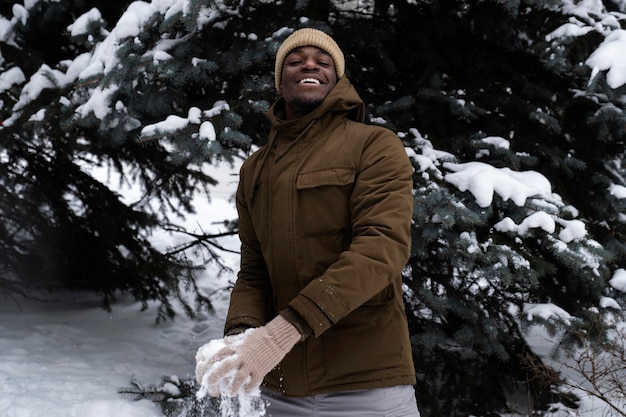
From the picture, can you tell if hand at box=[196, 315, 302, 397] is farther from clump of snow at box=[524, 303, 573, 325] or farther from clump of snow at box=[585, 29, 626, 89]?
clump of snow at box=[585, 29, 626, 89]

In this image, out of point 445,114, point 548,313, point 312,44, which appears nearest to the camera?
point 312,44

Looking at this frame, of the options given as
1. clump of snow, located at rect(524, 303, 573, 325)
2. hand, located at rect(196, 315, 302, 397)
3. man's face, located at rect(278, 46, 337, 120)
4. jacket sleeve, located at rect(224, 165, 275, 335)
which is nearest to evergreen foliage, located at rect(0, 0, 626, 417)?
clump of snow, located at rect(524, 303, 573, 325)

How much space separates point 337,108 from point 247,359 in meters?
0.84

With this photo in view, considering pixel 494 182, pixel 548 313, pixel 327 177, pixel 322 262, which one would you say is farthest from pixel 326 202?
pixel 548 313

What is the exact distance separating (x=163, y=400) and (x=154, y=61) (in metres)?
2.15

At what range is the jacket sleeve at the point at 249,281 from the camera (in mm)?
2033

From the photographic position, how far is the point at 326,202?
183 centimetres

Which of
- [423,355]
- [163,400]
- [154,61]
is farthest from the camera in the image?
[423,355]

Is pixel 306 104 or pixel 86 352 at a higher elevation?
pixel 306 104

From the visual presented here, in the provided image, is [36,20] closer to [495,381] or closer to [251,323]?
[251,323]

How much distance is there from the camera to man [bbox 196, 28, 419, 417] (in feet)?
5.30

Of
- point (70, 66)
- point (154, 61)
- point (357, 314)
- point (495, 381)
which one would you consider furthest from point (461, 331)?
point (70, 66)

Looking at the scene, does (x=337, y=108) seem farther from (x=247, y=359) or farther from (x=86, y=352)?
(x=86, y=352)

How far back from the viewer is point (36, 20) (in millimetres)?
4473
